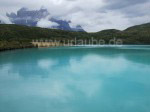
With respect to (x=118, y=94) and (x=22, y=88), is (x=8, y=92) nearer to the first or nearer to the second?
(x=22, y=88)

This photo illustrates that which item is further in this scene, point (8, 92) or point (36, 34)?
point (36, 34)

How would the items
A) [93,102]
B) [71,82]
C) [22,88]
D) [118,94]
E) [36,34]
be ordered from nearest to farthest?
[93,102] → [118,94] → [22,88] → [71,82] → [36,34]

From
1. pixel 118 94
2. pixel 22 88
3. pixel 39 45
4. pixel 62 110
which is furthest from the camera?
pixel 39 45

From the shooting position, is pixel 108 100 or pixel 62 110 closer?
pixel 62 110

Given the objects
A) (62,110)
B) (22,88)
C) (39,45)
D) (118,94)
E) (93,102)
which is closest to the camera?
(62,110)

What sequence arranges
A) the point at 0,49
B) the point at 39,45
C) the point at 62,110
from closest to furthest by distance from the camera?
1. the point at 62,110
2. the point at 0,49
3. the point at 39,45

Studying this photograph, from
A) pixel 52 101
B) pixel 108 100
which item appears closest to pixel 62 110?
pixel 52 101

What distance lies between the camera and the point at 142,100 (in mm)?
9836

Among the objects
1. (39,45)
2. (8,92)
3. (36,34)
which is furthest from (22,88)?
(36,34)

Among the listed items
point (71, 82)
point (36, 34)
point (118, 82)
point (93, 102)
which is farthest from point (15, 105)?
point (36, 34)

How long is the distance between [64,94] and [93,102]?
6.89 ft

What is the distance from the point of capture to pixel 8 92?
1127cm

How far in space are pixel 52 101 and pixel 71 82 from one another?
4.42 meters

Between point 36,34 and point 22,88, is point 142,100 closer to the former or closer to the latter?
point 22,88
